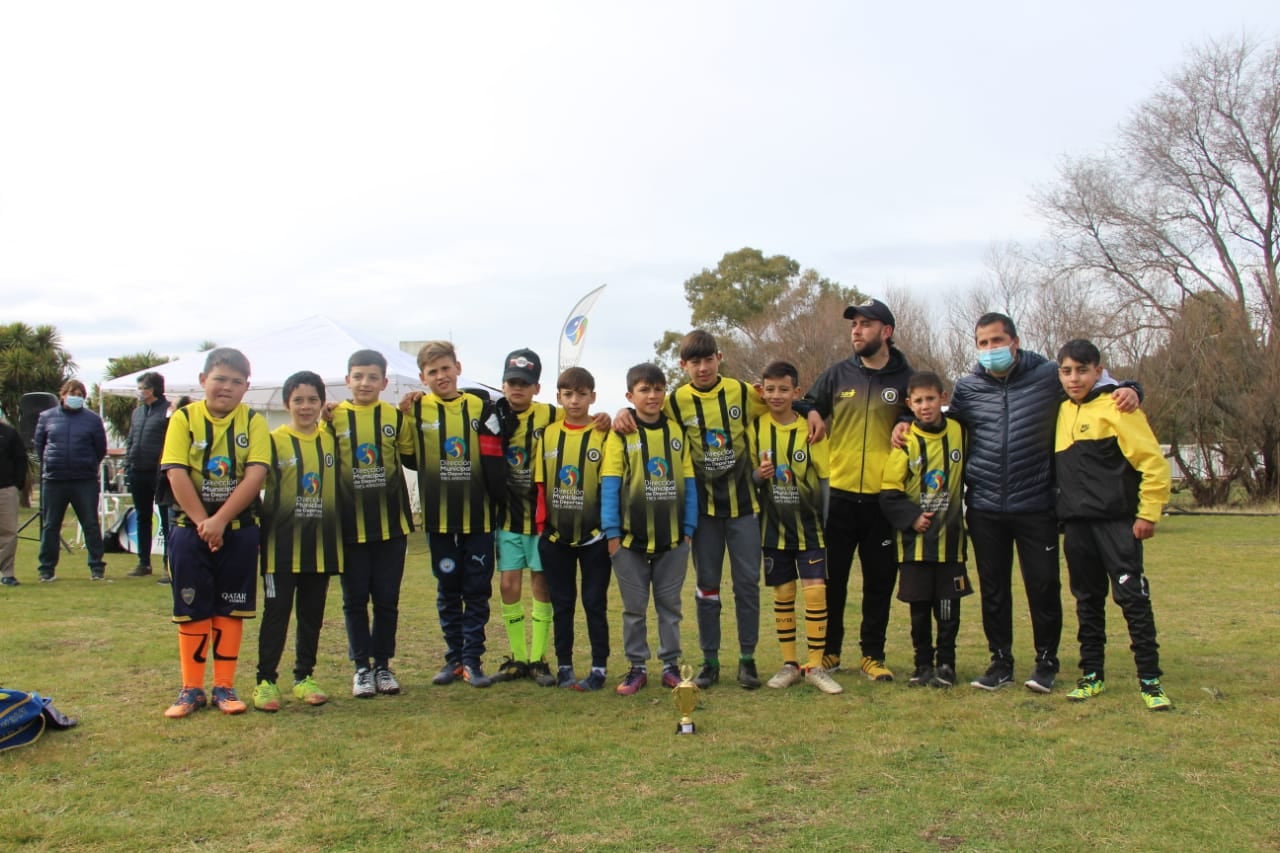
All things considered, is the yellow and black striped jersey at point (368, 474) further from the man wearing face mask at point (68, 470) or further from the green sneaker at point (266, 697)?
the man wearing face mask at point (68, 470)

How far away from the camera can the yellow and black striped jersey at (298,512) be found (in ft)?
16.6

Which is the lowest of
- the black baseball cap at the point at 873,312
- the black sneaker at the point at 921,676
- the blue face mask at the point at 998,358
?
the black sneaker at the point at 921,676

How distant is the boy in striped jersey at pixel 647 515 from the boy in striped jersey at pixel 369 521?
44.8 inches

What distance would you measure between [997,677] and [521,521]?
2.67m

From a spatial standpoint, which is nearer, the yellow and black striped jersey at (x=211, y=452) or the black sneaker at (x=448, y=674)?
the yellow and black striped jersey at (x=211, y=452)

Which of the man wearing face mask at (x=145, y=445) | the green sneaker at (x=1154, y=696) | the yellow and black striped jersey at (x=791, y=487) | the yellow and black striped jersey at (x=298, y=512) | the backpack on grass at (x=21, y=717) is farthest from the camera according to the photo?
the man wearing face mask at (x=145, y=445)

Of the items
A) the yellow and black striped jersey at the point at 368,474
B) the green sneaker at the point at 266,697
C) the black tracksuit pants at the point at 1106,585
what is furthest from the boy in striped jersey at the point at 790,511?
the green sneaker at the point at 266,697

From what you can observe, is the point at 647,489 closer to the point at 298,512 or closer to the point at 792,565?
the point at 792,565

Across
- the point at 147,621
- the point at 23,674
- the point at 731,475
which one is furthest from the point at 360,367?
the point at 147,621

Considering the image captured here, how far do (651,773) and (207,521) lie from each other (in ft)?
8.07

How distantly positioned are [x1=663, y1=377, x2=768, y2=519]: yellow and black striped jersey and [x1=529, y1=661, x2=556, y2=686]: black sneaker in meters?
1.24

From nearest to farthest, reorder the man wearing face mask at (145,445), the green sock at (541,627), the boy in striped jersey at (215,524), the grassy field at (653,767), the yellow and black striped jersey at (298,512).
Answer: the grassy field at (653,767)
the boy in striped jersey at (215,524)
the yellow and black striped jersey at (298,512)
the green sock at (541,627)
the man wearing face mask at (145,445)

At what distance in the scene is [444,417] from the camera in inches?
215

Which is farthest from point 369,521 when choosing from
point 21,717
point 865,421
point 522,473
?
point 865,421
